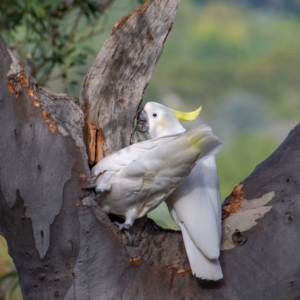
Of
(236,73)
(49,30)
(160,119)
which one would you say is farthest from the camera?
(236,73)

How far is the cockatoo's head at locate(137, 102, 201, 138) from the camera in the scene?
5.74 ft

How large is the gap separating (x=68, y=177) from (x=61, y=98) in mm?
229

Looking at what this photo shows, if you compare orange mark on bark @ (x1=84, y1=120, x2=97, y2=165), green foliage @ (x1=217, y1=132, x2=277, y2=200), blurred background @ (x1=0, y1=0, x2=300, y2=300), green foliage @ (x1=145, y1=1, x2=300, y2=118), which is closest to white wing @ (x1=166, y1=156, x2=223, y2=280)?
orange mark on bark @ (x1=84, y1=120, x2=97, y2=165)

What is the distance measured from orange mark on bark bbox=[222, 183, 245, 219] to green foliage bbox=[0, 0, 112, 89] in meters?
1.09

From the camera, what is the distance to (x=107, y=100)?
1545mm

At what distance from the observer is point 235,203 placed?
1.59 meters

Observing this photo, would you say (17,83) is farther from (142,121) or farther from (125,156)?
(142,121)

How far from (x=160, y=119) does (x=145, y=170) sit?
1.20 feet

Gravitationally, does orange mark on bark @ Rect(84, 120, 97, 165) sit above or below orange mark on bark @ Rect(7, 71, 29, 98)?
below

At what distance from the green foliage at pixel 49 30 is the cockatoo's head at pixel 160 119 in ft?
2.57

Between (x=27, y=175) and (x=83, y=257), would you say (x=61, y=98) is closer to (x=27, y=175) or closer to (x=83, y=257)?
(x=27, y=175)

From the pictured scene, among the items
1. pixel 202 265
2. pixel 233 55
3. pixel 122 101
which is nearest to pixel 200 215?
pixel 202 265

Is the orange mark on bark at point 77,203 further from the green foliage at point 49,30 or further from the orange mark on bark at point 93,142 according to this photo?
the green foliage at point 49,30

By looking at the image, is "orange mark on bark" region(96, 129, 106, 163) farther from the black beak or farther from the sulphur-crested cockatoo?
the black beak
